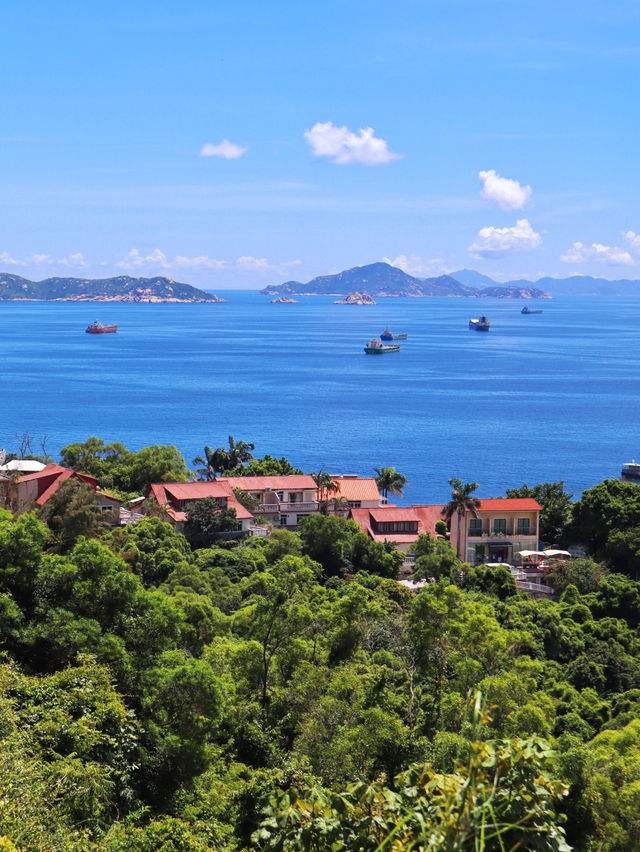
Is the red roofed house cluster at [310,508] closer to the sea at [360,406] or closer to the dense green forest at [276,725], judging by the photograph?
the sea at [360,406]

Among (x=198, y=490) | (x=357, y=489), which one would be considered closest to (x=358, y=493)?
(x=357, y=489)

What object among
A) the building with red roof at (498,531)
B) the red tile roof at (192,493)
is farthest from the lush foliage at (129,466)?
the building with red roof at (498,531)

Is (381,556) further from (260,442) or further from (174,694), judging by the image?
(260,442)

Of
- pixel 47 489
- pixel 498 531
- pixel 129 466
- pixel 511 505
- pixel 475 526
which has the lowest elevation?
pixel 498 531

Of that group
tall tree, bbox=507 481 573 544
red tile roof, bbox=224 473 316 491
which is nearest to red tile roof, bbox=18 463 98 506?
red tile roof, bbox=224 473 316 491

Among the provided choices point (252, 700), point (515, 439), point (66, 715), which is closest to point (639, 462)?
point (515, 439)

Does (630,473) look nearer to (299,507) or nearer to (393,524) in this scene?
(393,524)
